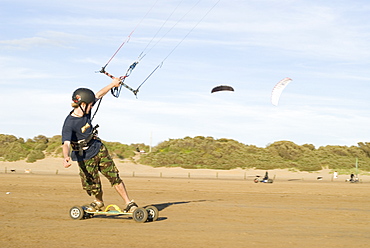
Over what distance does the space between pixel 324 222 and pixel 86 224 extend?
404cm

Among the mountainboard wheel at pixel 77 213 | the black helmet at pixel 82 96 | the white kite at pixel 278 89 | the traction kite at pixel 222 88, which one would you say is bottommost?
the mountainboard wheel at pixel 77 213

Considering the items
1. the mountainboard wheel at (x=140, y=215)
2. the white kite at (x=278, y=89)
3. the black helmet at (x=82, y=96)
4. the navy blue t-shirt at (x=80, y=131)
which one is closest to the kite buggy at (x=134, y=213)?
the mountainboard wheel at (x=140, y=215)

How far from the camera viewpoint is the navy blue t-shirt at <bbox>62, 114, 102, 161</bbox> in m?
9.48

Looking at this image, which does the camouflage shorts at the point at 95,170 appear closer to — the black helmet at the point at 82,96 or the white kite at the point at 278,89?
the black helmet at the point at 82,96

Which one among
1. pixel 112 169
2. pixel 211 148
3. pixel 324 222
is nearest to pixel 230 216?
pixel 324 222

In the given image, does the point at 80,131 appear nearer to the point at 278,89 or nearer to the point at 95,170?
the point at 95,170

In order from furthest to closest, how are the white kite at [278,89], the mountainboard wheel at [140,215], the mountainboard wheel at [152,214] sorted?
the white kite at [278,89] < the mountainboard wheel at [152,214] < the mountainboard wheel at [140,215]

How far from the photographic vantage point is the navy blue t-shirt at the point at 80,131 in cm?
948

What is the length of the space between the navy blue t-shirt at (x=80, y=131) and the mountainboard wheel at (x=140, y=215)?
1.21 m

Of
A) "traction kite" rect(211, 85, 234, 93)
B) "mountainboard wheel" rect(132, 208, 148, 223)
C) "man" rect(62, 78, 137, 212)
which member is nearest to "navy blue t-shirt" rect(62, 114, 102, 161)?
"man" rect(62, 78, 137, 212)

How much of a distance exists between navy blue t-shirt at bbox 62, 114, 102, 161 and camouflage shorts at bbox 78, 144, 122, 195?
0.10 metres

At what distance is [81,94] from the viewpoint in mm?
9516

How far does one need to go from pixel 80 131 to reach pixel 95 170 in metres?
0.71

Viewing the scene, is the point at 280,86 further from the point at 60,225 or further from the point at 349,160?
the point at 349,160
